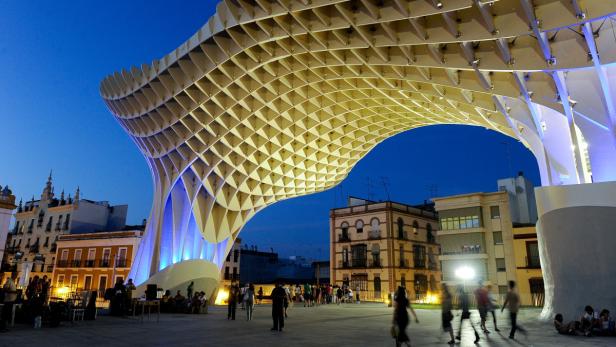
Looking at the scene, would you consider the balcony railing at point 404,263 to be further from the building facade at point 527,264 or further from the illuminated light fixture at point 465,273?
the building facade at point 527,264

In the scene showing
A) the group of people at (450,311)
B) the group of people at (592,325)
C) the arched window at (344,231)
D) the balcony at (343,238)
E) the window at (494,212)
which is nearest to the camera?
the group of people at (450,311)

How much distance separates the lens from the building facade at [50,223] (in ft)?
188

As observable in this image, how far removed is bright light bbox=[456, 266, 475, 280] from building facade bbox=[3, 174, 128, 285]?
46760 mm

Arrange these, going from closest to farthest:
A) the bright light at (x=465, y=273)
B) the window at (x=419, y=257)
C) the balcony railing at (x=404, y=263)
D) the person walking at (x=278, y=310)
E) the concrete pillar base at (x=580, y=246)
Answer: the concrete pillar base at (x=580, y=246), the person walking at (x=278, y=310), the bright light at (x=465, y=273), the balcony railing at (x=404, y=263), the window at (x=419, y=257)

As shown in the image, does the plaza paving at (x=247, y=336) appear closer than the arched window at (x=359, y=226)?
Yes

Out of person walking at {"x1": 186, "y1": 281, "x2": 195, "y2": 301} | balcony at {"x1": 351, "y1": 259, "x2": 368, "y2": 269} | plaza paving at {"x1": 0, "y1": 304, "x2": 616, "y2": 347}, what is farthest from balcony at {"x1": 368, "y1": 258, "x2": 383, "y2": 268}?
plaza paving at {"x1": 0, "y1": 304, "x2": 616, "y2": 347}

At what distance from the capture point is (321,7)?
17516 millimetres

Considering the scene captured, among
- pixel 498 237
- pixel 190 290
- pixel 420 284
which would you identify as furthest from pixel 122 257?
pixel 498 237

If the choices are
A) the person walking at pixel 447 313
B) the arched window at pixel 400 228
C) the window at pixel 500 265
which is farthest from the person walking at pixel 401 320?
the arched window at pixel 400 228

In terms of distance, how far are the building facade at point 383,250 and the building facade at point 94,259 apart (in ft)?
82.9

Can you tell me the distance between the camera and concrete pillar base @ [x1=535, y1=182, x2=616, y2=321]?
45.1ft

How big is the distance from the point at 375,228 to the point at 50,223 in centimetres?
4628

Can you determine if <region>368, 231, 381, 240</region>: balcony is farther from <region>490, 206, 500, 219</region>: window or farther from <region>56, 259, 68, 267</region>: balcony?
<region>56, 259, 68, 267</region>: balcony

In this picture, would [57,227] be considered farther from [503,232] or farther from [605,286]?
[605,286]
